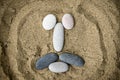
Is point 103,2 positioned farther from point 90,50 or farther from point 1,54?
point 1,54

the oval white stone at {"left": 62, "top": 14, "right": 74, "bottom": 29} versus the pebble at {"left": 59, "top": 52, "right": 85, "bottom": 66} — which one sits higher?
the oval white stone at {"left": 62, "top": 14, "right": 74, "bottom": 29}

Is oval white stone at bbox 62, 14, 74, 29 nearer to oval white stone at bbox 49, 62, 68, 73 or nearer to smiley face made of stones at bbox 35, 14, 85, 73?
smiley face made of stones at bbox 35, 14, 85, 73

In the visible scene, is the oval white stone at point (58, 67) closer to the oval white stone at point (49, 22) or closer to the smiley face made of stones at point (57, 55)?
the smiley face made of stones at point (57, 55)

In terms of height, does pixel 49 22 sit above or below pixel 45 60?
above

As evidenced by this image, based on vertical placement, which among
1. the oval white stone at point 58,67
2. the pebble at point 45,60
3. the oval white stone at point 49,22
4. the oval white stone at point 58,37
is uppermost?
the oval white stone at point 49,22

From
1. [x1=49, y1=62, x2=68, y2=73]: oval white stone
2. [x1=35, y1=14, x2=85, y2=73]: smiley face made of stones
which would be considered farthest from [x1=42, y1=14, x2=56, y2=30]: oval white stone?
[x1=49, y1=62, x2=68, y2=73]: oval white stone

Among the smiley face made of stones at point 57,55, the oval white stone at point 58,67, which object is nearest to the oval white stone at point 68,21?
the smiley face made of stones at point 57,55
